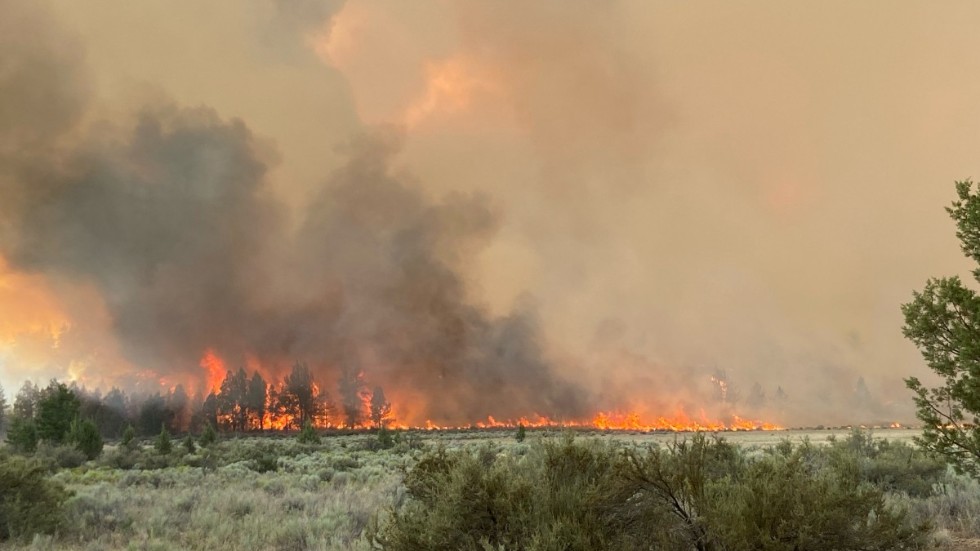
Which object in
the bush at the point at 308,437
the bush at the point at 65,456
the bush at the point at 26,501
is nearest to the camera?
the bush at the point at 26,501

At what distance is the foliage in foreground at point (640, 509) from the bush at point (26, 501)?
10.8 m

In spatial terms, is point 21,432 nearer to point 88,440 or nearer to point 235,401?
point 88,440

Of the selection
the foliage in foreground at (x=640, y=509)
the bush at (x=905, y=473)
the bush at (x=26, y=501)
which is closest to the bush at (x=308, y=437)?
the bush at (x=26, y=501)

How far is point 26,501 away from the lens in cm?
1255

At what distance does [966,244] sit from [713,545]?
8.21 m

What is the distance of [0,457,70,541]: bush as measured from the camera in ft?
39.5

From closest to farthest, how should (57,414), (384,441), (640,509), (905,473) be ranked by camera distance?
(640,509)
(905,473)
(384,441)
(57,414)

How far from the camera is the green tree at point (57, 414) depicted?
5628 centimetres

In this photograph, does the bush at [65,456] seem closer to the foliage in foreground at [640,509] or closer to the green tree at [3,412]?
the foliage in foreground at [640,509]

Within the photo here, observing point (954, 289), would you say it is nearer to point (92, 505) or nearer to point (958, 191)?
point (958, 191)

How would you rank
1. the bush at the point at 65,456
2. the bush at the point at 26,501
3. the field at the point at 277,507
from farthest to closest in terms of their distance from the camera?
the bush at the point at 65,456, the bush at the point at 26,501, the field at the point at 277,507

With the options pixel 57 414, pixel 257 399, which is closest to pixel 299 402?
pixel 257 399

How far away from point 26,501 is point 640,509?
552 inches

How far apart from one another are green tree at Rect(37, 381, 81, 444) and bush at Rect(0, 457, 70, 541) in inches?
2076
